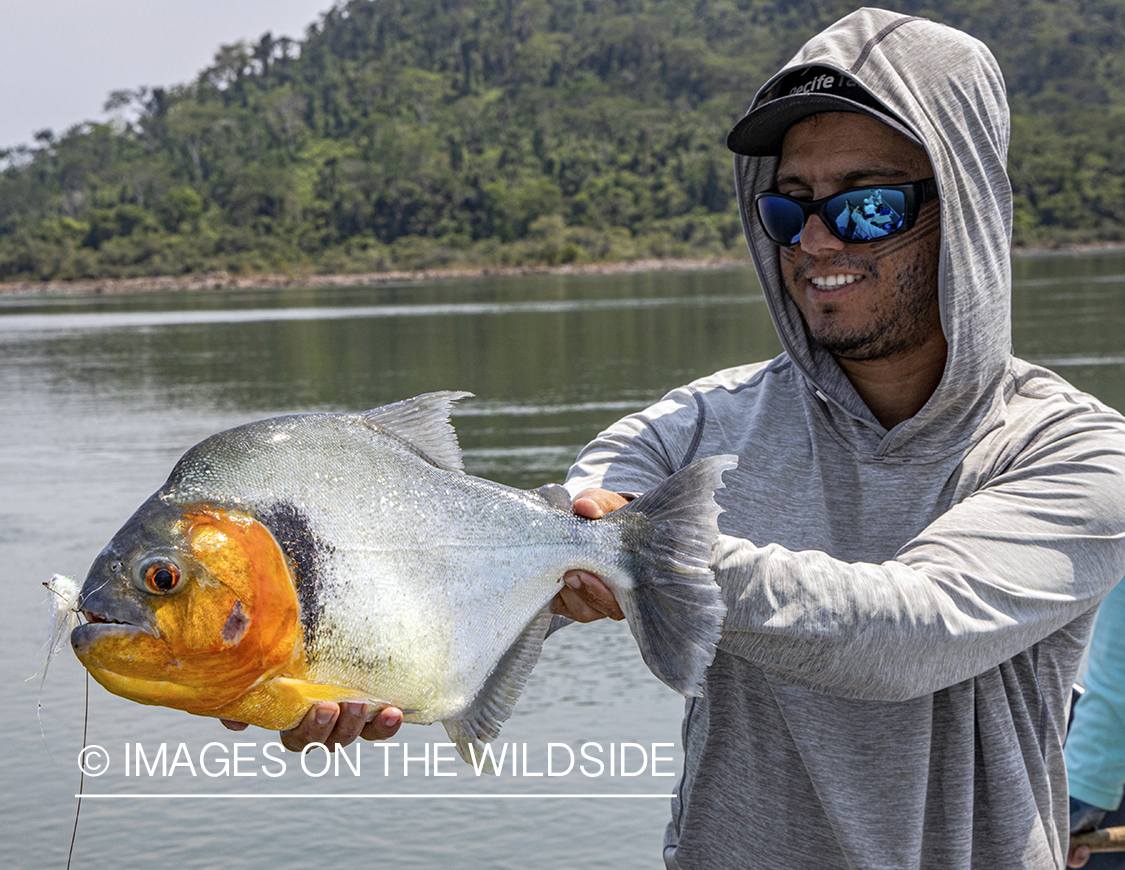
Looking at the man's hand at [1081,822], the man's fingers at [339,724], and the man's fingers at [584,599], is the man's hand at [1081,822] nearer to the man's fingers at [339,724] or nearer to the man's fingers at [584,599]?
the man's fingers at [584,599]

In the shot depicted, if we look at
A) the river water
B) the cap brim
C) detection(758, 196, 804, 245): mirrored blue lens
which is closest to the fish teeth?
detection(758, 196, 804, 245): mirrored blue lens

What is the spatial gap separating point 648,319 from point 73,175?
413 feet

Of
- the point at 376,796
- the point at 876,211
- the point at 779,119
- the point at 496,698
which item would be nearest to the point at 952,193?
the point at 876,211

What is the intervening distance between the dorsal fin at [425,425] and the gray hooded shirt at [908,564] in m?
0.41

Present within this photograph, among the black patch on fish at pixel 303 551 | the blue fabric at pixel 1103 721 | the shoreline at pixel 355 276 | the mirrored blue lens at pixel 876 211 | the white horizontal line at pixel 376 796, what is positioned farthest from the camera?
the shoreline at pixel 355 276

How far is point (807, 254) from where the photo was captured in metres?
2.79

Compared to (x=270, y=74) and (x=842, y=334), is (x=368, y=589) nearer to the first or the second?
(x=842, y=334)

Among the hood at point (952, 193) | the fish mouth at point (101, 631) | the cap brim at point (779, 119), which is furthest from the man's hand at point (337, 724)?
the cap brim at point (779, 119)

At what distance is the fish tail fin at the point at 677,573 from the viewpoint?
2.05 meters

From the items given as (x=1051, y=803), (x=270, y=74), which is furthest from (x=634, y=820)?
(x=270, y=74)

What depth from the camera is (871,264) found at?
272 cm

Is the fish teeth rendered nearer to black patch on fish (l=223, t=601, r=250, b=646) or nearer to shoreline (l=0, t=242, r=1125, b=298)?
black patch on fish (l=223, t=601, r=250, b=646)

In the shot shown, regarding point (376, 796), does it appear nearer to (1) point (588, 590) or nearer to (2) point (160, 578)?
(1) point (588, 590)

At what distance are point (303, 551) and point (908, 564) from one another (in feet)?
3.45
